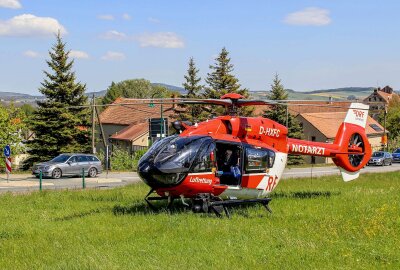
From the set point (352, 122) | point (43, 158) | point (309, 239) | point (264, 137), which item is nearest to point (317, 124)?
point (43, 158)

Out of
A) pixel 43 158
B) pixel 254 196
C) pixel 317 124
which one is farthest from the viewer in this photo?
pixel 317 124

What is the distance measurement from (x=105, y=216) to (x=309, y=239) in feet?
20.3

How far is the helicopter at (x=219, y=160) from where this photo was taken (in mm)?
14461

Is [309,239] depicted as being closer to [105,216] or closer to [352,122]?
[105,216]

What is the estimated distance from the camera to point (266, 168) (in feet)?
54.2

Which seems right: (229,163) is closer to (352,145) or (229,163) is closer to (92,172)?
(352,145)

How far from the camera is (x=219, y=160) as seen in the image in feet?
52.3

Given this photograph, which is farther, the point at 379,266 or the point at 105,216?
the point at 105,216

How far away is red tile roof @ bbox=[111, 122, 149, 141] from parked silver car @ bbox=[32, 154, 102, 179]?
29841 mm

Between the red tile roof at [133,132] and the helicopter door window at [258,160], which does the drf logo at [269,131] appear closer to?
the helicopter door window at [258,160]

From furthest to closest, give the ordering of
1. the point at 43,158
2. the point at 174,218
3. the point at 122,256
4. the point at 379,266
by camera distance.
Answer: the point at 43,158, the point at 174,218, the point at 122,256, the point at 379,266

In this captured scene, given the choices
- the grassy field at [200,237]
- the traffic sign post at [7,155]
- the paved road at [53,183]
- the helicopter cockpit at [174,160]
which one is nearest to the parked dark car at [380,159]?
Result: the paved road at [53,183]

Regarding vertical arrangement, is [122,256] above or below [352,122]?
below

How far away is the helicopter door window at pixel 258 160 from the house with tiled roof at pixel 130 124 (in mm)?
48439
